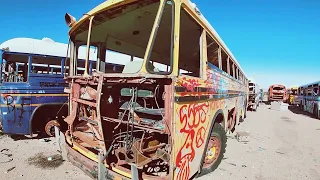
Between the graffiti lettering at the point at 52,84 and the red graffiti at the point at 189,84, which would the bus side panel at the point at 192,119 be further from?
the graffiti lettering at the point at 52,84

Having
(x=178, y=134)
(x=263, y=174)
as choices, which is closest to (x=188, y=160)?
(x=178, y=134)

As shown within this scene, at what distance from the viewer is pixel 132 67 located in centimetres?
330

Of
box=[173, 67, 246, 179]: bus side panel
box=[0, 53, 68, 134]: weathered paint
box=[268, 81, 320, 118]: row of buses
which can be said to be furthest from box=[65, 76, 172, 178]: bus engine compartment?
box=[268, 81, 320, 118]: row of buses

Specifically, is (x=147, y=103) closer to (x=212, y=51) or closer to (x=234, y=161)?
(x=212, y=51)

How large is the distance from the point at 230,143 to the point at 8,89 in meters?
6.28

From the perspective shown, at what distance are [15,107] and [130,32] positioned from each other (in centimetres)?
384

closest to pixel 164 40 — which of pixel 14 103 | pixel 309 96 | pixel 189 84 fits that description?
pixel 189 84

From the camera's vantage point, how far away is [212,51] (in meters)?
3.62

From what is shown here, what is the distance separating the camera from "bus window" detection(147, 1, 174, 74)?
2.34 meters

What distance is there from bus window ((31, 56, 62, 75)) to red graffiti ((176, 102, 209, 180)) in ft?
16.3

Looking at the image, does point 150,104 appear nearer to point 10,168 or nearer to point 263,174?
point 263,174

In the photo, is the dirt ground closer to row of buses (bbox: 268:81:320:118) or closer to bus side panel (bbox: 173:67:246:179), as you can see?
bus side panel (bbox: 173:67:246:179)

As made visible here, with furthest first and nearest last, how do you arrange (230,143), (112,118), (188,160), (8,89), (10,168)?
(230,143) < (8,89) < (10,168) < (112,118) < (188,160)

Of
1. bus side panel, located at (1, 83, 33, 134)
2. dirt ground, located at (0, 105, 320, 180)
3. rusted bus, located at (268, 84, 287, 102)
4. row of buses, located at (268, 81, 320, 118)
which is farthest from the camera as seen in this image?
rusted bus, located at (268, 84, 287, 102)
